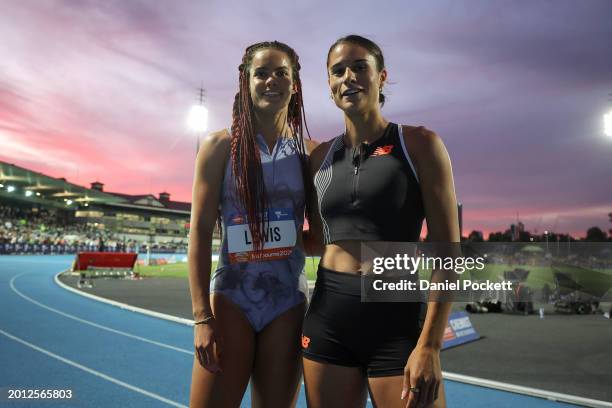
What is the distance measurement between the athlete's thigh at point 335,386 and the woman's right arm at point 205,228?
0.47 meters

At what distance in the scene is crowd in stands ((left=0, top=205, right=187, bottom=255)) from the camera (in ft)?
138

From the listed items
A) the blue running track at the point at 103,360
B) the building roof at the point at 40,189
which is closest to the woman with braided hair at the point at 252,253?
the blue running track at the point at 103,360

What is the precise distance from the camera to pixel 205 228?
7.16 feet

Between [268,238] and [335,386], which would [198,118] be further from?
[335,386]

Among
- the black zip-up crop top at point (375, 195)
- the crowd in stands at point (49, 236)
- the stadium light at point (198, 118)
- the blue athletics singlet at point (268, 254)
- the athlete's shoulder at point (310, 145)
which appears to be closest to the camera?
the black zip-up crop top at point (375, 195)

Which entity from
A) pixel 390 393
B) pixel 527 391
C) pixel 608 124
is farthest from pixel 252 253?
pixel 608 124

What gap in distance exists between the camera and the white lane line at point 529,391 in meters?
5.21

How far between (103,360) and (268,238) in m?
5.96

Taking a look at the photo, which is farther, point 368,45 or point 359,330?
Result: point 368,45

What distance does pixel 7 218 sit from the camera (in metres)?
57.5

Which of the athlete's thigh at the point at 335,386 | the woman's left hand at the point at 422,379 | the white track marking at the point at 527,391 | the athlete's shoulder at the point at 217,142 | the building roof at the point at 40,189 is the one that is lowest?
→ the white track marking at the point at 527,391

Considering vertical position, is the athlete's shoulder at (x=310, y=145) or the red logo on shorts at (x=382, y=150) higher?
the athlete's shoulder at (x=310, y=145)

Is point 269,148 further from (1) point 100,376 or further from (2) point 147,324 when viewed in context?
(2) point 147,324

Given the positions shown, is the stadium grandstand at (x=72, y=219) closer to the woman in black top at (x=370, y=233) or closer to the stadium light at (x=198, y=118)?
the stadium light at (x=198, y=118)
